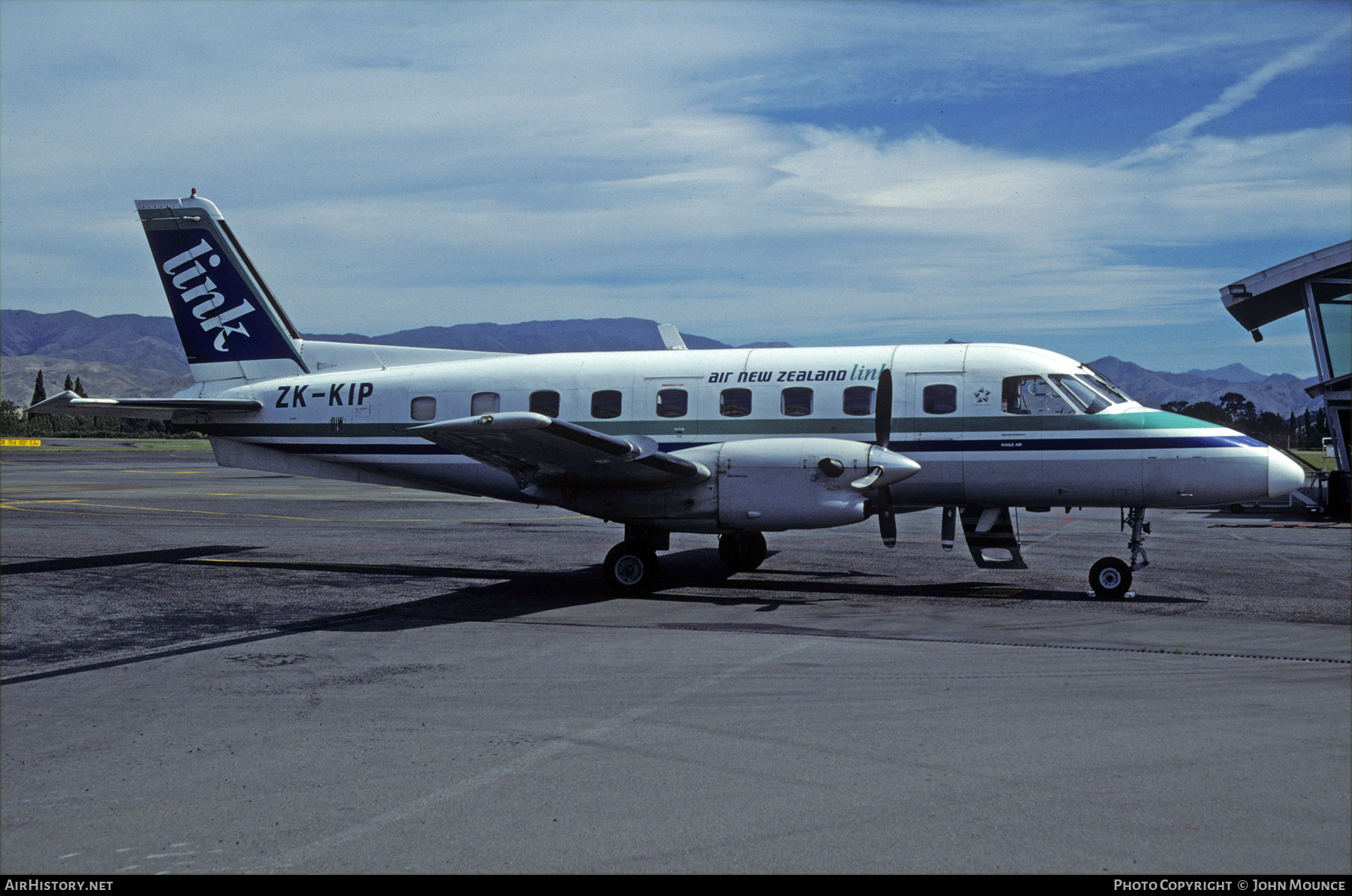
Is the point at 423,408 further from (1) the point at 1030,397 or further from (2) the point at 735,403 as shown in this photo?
(1) the point at 1030,397

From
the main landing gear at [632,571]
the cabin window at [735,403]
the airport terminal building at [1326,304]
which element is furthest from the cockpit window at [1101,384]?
the airport terminal building at [1326,304]

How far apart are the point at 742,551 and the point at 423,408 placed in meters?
6.22

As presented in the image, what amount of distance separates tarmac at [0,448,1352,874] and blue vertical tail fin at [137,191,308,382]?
519 centimetres

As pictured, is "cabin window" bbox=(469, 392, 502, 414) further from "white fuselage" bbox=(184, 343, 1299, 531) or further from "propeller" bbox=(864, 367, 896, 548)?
"propeller" bbox=(864, 367, 896, 548)

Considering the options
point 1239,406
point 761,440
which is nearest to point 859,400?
point 761,440

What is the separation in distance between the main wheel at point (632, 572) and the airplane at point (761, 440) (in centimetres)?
3

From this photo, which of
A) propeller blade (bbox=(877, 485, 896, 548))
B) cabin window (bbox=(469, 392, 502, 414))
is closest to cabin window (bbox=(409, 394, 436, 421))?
cabin window (bbox=(469, 392, 502, 414))

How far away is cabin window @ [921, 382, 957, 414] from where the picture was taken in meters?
15.4

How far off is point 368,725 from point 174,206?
1667 centimetres

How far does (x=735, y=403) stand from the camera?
16172 mm

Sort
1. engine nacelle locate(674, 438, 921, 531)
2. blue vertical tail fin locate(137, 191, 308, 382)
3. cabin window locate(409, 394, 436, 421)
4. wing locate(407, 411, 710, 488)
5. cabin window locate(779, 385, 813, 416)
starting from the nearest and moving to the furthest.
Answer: wing locate(407, 411, 710, 488) < engine nacelle locate(674, 438, 921, 531) < cabin window locate(779, 385, 813, 416) < cabin window locate(409, 394, 436, 421) < blue vertical tail fin locate(137, 191, 308, 382)

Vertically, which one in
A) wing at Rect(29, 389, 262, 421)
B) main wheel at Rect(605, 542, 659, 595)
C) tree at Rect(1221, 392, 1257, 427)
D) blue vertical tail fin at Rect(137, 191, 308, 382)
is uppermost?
tree at Rect(1221, 392, 1257, 427)

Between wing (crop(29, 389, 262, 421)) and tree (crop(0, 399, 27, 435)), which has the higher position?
tree (crop(0, 399, 27, 435))
